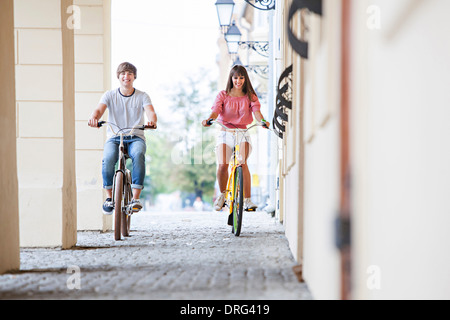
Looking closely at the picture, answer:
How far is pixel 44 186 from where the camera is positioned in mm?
7410

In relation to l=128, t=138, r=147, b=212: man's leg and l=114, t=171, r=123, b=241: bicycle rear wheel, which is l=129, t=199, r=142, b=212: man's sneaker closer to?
l=128, t=138, r=147, b=212: man's leg

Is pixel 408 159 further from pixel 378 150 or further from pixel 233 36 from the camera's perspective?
pixel 233 36

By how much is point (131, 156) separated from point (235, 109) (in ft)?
5.13

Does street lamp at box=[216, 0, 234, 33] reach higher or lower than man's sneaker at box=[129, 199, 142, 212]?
higher

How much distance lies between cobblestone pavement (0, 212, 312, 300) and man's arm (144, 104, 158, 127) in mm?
1304

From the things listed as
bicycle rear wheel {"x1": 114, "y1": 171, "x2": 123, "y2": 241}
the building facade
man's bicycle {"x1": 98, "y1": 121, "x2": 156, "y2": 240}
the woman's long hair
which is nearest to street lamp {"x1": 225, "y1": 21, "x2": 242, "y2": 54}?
the woman's long hair

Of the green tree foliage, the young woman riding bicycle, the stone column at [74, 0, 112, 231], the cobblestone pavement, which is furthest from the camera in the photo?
the green tree foliage

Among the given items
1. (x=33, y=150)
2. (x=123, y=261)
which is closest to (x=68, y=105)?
(x=33, y=150)

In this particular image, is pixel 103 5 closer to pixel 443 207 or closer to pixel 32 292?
pixel 32 292

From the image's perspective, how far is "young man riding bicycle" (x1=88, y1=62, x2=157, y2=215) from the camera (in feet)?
27.4

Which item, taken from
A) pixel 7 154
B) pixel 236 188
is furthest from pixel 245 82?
pixel 7 154

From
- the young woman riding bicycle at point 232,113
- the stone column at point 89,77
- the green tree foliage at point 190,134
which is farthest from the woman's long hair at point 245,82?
the green tree foliage at point 190,134

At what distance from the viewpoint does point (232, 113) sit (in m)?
9.31

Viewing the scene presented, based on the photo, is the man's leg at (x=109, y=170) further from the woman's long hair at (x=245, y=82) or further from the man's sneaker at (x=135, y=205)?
the woman's long hair at (x=245, y=82)
